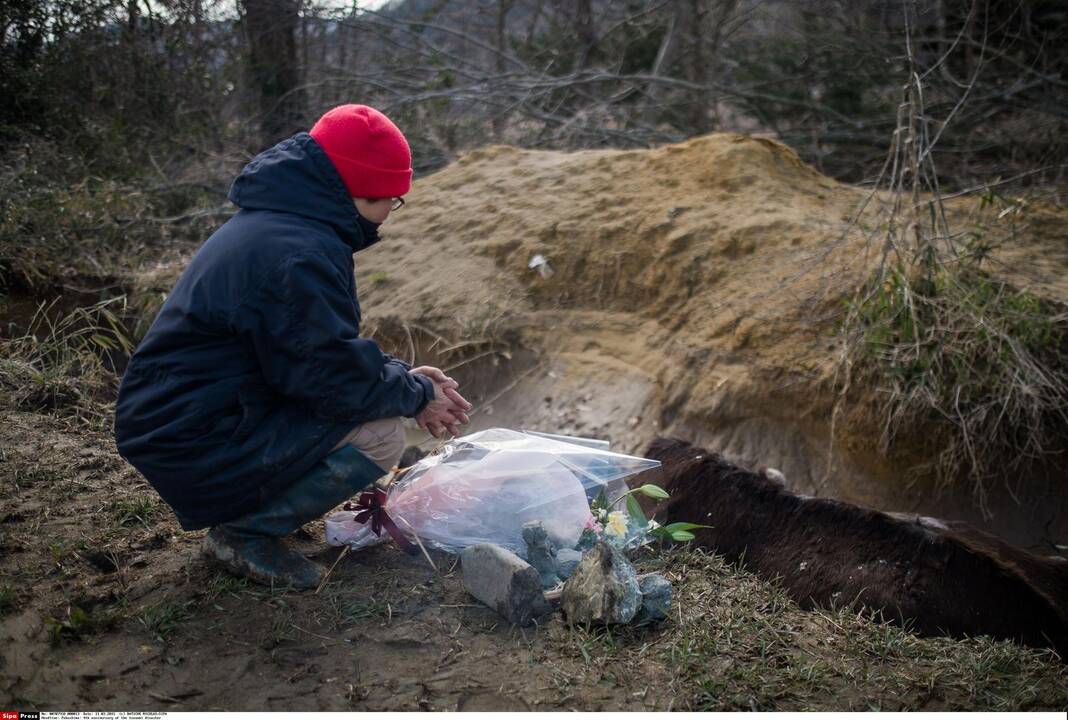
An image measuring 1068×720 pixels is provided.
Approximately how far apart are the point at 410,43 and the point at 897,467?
6.59 meters

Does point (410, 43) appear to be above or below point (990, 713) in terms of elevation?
above

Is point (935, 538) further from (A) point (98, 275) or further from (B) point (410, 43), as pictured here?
(B) point (410, 43)

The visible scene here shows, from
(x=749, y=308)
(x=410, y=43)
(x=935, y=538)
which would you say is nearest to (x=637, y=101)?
(x=410, y=43)

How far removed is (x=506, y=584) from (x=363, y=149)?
48.6 inches

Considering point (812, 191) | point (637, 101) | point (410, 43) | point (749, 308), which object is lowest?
point (749, 308)

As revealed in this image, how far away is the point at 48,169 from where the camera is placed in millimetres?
6480

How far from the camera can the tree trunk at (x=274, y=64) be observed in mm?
8367

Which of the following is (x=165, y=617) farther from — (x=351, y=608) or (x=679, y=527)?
(x=679, y=527)

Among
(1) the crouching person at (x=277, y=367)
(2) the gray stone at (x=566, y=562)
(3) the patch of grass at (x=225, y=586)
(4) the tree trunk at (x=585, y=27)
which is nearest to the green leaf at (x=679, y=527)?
(2) the gray stone at (x=566, y=562)

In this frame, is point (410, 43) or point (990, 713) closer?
point (990, 713)

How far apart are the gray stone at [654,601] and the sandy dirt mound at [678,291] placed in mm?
2062

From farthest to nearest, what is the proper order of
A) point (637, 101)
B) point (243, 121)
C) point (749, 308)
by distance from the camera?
point (637, 101) → point (243, 121) → point (749, 308)

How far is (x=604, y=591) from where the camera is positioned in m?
2.45

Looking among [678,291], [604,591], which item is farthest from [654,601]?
[678,291]
